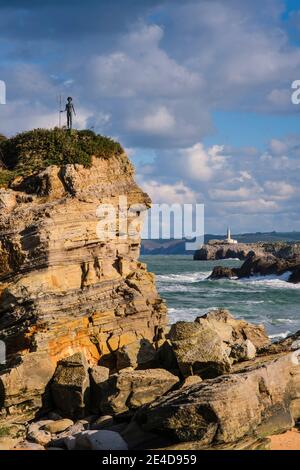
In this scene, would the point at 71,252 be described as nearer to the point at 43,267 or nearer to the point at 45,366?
the point at 43,267

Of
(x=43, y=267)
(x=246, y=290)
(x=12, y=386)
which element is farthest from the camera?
(x=246, y=290)

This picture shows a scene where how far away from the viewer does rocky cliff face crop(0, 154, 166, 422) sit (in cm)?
1805

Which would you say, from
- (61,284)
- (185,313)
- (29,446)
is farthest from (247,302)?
→ (29,446)

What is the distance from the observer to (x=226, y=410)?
1367cm

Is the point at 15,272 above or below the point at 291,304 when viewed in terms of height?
above

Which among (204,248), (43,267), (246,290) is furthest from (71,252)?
(204,248)

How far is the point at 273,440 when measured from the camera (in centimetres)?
1437

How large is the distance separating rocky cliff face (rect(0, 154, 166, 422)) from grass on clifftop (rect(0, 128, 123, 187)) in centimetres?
47

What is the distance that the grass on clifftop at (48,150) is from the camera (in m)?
21.7

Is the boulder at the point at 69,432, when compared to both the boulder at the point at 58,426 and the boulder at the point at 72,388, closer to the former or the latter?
the boulder at the point at 58,426

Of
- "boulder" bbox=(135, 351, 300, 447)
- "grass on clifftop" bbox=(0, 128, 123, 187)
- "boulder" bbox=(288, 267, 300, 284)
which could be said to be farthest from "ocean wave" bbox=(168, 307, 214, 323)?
"boulder" bbox=(288, 267, 300, 284)

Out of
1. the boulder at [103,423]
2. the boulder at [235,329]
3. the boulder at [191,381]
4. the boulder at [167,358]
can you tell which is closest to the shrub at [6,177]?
the boulder at [167,358]

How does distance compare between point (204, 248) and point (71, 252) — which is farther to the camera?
point (204, 248)
